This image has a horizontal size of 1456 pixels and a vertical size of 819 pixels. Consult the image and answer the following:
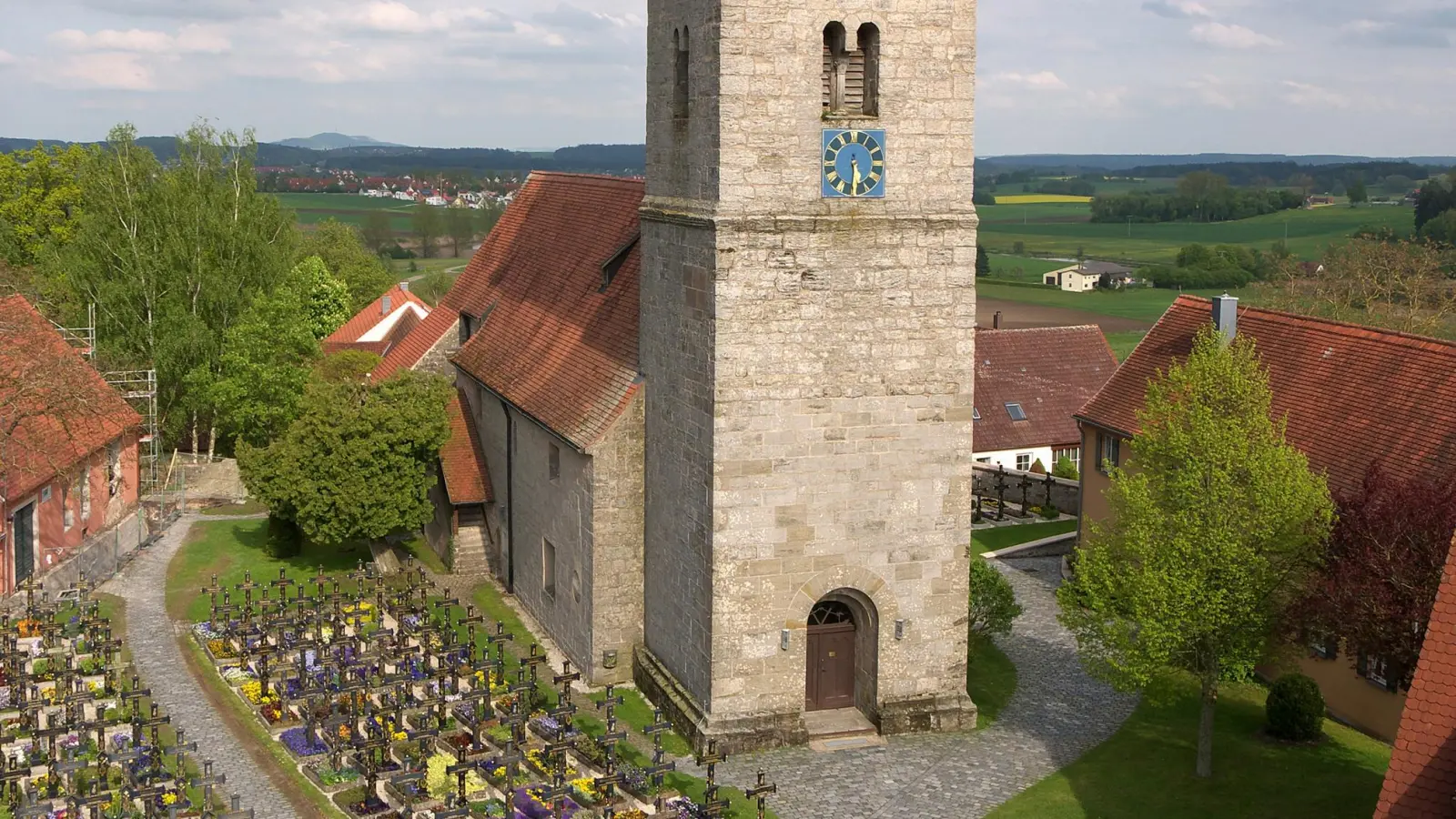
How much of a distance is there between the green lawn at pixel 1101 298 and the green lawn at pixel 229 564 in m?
83.2

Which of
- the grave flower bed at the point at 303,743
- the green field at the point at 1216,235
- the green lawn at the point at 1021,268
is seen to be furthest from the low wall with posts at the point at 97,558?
the green field at the point at 1216,235

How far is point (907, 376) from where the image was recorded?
25.8 m

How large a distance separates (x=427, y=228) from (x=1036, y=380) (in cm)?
10730

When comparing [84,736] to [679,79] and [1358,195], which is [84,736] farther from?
[1358,195]

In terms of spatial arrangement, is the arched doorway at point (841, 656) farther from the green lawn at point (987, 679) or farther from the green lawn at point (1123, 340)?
the green lawn at point (1123, 340)

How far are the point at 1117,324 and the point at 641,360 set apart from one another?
3373 inches

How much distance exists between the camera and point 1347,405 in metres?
30.6

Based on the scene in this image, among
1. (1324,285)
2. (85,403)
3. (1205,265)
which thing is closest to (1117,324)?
(1205,265)

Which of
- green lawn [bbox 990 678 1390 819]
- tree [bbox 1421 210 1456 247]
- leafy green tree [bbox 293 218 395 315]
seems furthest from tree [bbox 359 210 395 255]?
green lawn [bbox 990 678 1390 819]

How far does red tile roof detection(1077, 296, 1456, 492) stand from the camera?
1112 inches

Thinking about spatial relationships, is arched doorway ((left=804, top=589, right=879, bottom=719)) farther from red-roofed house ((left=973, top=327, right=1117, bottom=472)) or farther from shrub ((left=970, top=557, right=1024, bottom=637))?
red-roofed house ((left=973, top=327, right=1117, bottom=472))

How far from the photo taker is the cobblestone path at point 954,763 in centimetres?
2348

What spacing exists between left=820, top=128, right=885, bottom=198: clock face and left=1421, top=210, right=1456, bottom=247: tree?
7511 centimetres

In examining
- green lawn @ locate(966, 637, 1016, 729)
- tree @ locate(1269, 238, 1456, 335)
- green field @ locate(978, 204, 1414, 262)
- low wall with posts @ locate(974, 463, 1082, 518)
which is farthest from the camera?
green field @ locate(978, 204, 1414, 262)
